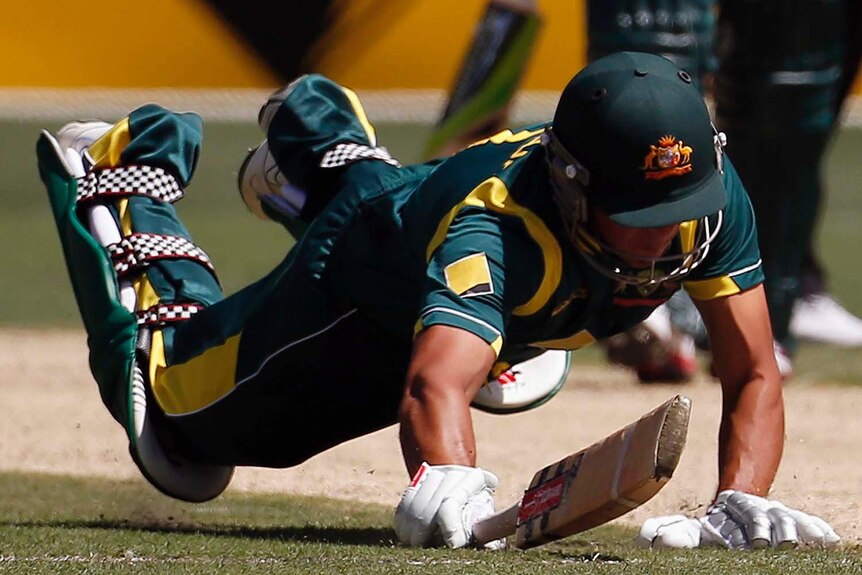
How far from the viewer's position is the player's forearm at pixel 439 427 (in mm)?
3037

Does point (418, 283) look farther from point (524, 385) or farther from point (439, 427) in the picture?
point (524, 385)

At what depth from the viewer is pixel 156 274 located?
14.6 feet

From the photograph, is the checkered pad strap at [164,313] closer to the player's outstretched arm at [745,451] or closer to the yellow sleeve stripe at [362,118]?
the yellow sleeve stripe at [362,118]

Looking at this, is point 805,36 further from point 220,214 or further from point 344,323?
point 220,214

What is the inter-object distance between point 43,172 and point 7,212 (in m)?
5.66

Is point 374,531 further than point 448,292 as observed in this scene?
Yes

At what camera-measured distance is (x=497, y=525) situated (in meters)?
3.02

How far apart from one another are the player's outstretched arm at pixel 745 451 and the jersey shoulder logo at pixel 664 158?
1.41 ft

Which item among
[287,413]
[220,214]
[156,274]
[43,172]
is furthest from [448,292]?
[220,214]

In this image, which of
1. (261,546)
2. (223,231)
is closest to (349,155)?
(261,546)

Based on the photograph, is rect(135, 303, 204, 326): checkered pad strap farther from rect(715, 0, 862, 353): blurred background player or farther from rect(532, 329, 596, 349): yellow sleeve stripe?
rect(715, 0, 862, 353): blurred background player

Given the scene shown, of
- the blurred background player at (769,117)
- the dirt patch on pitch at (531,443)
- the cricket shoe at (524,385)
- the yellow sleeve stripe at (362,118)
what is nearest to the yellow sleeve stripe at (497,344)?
the dirt patch on pitch at (531,443)

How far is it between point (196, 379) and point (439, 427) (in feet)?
4.09

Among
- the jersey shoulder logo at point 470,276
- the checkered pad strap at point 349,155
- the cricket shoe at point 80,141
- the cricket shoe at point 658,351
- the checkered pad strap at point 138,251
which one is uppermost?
the jersey shoulder logo at point 470,276
